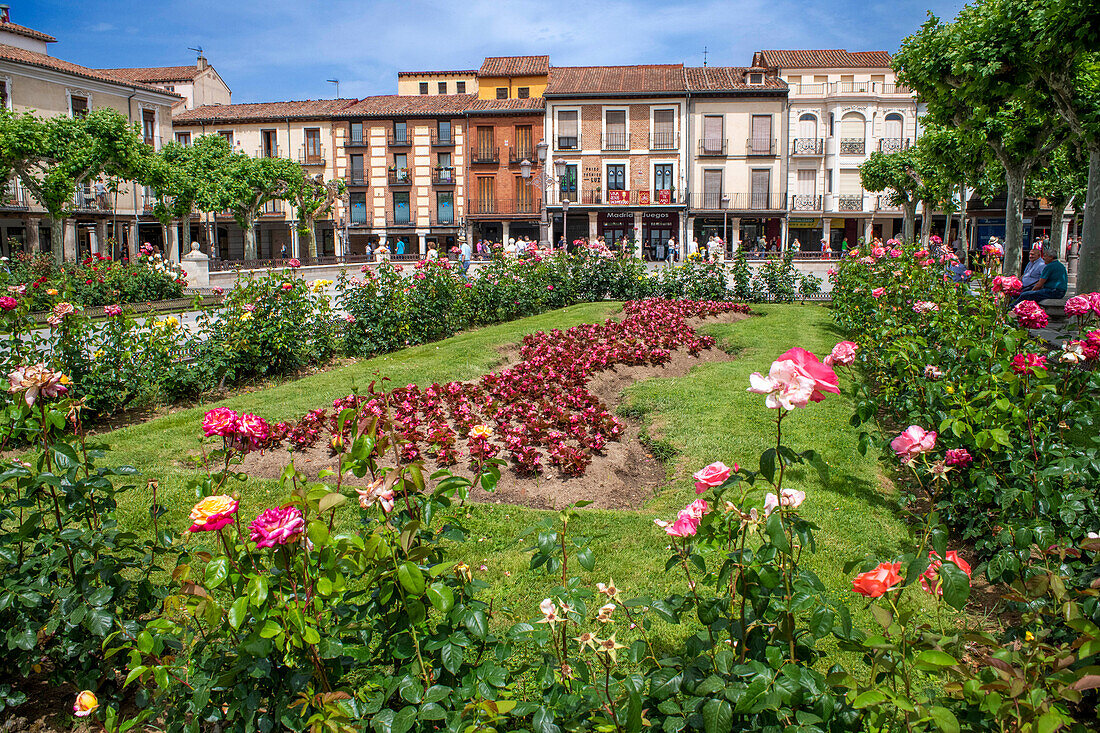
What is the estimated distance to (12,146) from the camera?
21484 mm

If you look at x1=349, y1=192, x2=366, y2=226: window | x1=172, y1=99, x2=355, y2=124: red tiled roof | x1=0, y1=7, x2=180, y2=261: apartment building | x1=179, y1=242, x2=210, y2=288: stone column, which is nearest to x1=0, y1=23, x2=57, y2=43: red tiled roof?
x1=0, y1=7, x2=180, y2=261: apartment building

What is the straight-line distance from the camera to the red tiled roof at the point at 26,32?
112 feet

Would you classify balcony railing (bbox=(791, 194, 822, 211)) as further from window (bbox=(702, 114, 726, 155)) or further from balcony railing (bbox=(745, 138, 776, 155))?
window (bbox=(702, 114, 726, 155))

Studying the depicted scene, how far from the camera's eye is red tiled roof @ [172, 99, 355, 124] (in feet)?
146

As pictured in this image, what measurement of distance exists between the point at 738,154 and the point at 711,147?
1.57 metres

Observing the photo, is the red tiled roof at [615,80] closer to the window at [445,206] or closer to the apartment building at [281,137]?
the window at [445,206]

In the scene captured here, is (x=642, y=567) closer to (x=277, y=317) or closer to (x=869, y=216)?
(x=277, y=317)

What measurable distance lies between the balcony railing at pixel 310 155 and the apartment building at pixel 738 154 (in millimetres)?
21916

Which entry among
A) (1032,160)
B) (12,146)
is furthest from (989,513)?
(12,146)

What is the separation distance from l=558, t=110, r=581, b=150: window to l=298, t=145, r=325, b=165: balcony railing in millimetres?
14657

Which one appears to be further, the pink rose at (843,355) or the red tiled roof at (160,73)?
the red tiled roof at (160,73)

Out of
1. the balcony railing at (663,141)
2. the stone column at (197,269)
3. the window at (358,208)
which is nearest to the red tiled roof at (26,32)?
the window at (358,208)

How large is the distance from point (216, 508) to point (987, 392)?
3.36 meters

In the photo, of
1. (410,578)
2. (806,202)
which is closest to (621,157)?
(806,202)
